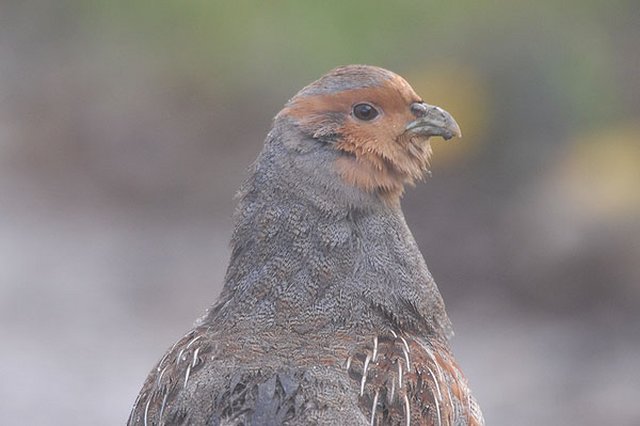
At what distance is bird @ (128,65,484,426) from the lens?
238 inches

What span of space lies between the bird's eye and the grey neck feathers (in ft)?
0.73

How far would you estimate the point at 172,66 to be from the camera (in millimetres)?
18281

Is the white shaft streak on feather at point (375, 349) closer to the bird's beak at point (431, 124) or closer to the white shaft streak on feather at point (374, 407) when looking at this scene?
the white shaft streak on feather at point (374, 407)

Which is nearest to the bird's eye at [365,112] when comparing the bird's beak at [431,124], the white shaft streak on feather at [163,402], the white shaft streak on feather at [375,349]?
the bird's beak at [431,124]

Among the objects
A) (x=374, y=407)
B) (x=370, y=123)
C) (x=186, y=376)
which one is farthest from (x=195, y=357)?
(x=370, y=123)

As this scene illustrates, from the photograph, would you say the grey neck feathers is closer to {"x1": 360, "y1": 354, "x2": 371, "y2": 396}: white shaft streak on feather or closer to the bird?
the bird

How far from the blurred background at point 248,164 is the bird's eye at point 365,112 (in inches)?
204

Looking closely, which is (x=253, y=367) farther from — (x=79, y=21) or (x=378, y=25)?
(x=79, y=21)

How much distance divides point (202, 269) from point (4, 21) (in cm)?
675

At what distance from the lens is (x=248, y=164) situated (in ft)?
52.9

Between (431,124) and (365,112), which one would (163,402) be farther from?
(431,124)

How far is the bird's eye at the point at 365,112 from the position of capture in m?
6.60

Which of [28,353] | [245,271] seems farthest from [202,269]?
[245,271]

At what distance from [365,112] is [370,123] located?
0.19 feet
